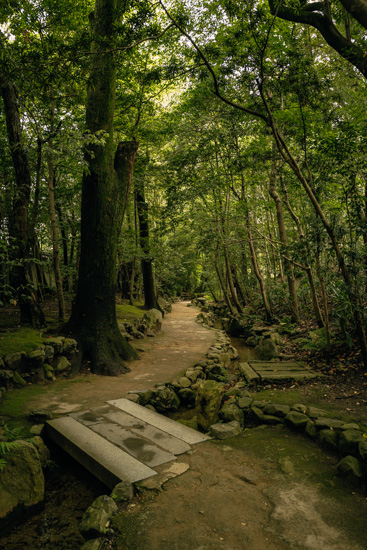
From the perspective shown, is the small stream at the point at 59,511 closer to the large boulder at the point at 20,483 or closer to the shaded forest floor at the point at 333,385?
the large boulder at the point at 20,483

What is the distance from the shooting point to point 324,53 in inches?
405

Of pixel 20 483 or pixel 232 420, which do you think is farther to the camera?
pixel 232 420

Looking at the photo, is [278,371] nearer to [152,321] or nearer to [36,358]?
[36,358]

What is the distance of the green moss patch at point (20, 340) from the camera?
Result: 637cm

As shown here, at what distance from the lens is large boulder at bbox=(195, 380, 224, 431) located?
16.1 ft

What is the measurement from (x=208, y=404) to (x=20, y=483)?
2.74 meters

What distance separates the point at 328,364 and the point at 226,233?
28.7 feet

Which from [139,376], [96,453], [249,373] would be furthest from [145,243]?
[96,453]

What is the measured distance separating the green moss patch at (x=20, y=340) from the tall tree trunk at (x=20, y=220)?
53 centimetres

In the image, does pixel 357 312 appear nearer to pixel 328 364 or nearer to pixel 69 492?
pixel 328 364

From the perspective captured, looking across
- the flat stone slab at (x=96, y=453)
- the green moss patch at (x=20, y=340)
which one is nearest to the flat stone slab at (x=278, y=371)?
the flat stone slab at (x=96, y=453)

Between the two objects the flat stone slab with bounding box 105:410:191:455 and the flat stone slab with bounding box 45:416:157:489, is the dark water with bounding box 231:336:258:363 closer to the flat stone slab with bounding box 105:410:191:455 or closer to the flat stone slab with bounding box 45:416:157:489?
the flat stone slab with bounding box 105:410:191:455

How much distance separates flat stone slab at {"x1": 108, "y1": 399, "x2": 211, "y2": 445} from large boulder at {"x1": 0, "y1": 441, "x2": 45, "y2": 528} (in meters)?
1.54

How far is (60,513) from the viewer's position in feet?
10.2
